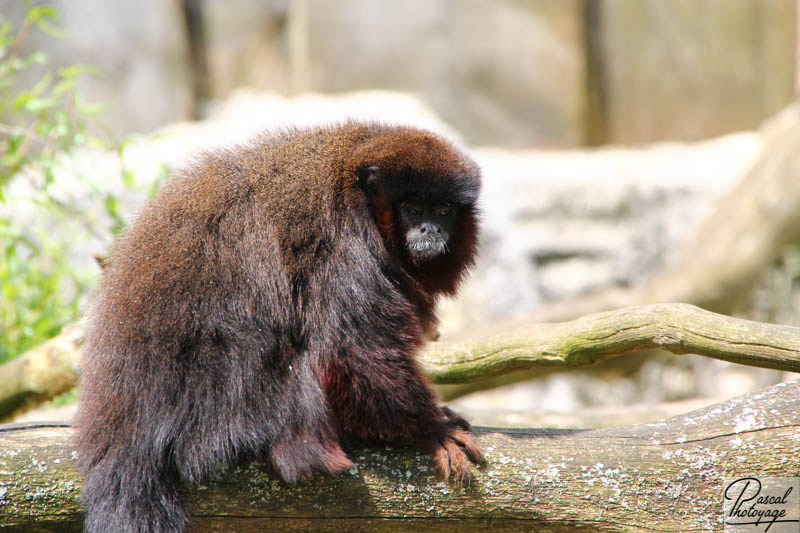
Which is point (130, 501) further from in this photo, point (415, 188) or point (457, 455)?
point (415, 188)

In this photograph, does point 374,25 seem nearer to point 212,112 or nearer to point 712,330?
point 212,112

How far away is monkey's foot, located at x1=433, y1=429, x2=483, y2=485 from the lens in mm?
2376

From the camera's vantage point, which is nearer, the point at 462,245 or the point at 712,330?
the point at 712,330

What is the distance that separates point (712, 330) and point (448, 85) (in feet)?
17.3

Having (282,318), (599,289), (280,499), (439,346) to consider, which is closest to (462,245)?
(439,346)

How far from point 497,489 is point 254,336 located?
0.88m

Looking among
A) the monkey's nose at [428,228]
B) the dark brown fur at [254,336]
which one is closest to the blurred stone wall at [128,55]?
the dark brown fur at [254,336]

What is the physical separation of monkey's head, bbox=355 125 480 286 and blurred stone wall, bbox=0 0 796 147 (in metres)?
4.81

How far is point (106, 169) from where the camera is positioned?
668 centimetres

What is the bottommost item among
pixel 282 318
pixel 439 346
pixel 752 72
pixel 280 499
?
pixel 280 499

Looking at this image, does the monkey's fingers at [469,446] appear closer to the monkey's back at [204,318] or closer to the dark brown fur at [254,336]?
the dark brown fur at [254,336]
